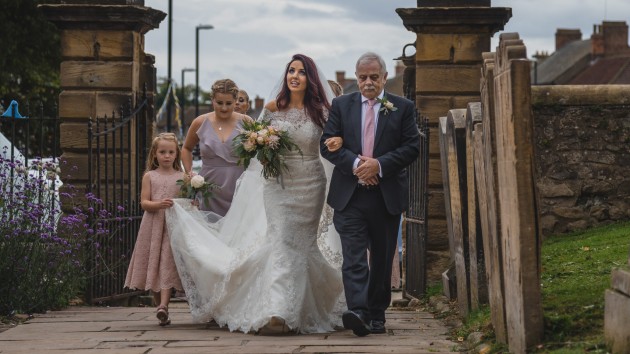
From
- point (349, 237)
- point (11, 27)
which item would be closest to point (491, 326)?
point (349, 237)

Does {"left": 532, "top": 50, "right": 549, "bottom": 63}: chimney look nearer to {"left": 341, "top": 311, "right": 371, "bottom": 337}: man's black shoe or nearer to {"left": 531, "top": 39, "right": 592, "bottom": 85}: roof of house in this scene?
{"left": 531, "top": 39, "right": 592, "bottom": 85}: roof of house

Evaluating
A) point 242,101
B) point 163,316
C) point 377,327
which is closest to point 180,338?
point 163,316

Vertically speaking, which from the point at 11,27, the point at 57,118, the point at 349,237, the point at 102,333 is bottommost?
the point at 102,333

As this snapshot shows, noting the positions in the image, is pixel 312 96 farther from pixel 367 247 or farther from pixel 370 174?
pixel 367 247

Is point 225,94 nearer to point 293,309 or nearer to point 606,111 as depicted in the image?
point 293,309

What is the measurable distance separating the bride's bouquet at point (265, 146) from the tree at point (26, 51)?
2101cm

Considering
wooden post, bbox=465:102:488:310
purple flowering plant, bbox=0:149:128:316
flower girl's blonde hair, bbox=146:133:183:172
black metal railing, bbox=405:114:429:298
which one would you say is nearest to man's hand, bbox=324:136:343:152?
wooden post, bbox=465:102:488:310

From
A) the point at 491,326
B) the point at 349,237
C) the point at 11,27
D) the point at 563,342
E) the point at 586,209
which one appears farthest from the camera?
the point at 11,27

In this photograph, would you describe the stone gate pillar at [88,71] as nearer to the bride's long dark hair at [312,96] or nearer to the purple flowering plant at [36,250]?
the purple flowering plant at [36,250]

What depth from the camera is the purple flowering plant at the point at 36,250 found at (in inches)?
468

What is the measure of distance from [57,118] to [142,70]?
5.14ft

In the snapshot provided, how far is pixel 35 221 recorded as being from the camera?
12.1 metres

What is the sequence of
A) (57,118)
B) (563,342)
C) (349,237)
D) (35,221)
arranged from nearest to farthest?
(563,342), (349,237), (35,221), (57,118)

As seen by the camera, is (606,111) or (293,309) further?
(606,111)
